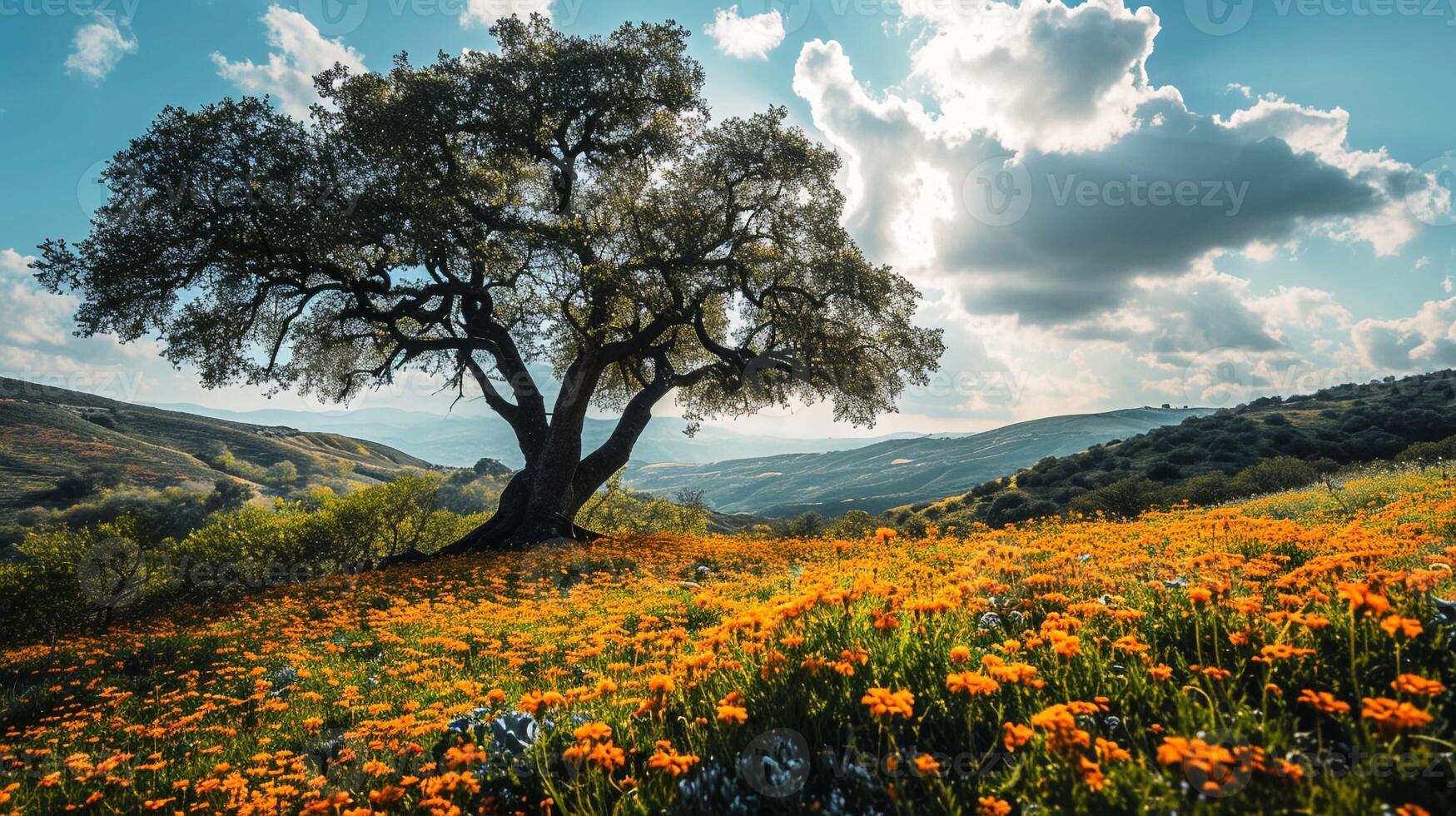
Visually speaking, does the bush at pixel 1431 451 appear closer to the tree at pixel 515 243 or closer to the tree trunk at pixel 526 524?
the tree at pixel 515 243

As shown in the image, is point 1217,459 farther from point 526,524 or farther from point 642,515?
point 526,524

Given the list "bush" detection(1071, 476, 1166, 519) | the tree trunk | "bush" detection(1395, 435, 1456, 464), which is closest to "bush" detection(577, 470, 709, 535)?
the tree trunk

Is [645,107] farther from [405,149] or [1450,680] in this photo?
[1450,680]

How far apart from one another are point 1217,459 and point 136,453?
175 m

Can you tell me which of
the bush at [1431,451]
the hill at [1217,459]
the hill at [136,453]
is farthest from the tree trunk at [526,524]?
the hill at [136,453]

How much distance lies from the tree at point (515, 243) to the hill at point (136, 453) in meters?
96.2

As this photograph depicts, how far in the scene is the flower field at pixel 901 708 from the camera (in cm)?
254

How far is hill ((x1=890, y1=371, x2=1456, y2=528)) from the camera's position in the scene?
92.1 ft

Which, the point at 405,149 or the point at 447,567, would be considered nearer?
the point at 447,567

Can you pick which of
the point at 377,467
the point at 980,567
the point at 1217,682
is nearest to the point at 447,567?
the point at 980,567

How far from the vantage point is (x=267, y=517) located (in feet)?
74.2

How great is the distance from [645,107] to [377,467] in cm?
17961

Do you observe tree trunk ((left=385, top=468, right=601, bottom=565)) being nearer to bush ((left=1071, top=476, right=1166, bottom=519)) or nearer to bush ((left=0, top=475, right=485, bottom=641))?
bush ((left=0, top=475, right=485, bottom=641))

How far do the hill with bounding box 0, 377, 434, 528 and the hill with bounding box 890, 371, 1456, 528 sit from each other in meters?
104
